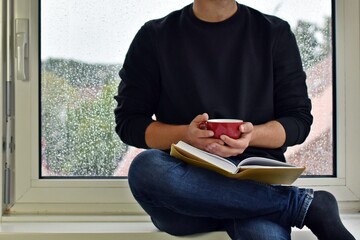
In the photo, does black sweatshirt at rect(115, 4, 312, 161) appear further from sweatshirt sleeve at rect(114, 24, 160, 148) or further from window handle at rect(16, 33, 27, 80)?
window handle at rect(16, 33, 27, 80)

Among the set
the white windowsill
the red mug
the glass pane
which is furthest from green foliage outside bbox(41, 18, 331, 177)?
the red mug

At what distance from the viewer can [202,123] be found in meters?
1.30

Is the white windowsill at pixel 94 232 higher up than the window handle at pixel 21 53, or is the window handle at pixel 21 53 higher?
the window handle at pixel 21 53

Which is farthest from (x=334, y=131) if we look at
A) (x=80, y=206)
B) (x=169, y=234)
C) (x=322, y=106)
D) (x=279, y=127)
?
(x=80, y=206)

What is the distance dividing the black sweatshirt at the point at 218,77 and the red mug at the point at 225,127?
7.0 inches

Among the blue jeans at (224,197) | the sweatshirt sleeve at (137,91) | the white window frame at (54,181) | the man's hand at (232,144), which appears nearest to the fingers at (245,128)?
the man's hand at (232,144)

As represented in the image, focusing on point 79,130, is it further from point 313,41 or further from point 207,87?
point 313,41

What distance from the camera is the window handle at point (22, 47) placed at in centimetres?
164

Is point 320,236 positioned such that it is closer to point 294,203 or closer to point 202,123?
point 294,203

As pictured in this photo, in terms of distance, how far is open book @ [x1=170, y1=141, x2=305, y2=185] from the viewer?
1.23m

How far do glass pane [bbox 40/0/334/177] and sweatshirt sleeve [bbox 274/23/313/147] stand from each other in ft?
0.79

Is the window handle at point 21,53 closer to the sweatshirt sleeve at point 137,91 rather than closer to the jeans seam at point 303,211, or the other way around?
the sweatshirt sleeve at point 137,91

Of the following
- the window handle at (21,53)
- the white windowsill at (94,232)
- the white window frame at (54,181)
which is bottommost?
the white windowsill at (94,232)

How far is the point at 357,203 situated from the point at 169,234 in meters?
0.60
